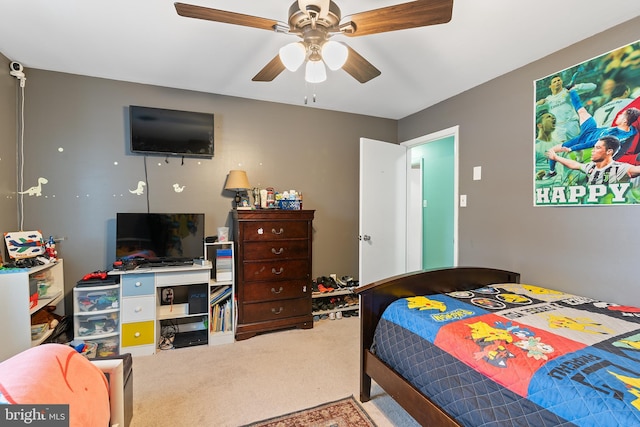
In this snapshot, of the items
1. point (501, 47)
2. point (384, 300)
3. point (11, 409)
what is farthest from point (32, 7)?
point (501, 47)

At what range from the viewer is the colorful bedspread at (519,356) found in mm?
974

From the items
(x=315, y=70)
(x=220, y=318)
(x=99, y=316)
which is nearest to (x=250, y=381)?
(x=220, y=318)

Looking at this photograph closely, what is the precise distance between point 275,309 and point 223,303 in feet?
1.66

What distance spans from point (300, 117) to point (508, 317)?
2.84 m

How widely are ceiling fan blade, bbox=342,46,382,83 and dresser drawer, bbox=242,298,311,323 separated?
2.14 meters

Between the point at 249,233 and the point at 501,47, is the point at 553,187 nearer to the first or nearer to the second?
the point at 501,47

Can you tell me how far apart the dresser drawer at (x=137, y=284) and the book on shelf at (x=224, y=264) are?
0.56 meters

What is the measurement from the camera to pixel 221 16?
1.40 metres

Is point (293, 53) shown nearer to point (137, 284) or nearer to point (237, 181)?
point (237, 181)

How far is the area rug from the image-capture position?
5.40 ft

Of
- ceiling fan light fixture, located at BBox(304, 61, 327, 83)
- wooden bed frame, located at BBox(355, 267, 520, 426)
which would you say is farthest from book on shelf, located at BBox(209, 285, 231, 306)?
ceiling fan light fixture, located at BBox(304, 61, 327, 83)

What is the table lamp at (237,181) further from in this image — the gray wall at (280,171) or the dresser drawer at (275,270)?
the dresser drawer at (275,270)

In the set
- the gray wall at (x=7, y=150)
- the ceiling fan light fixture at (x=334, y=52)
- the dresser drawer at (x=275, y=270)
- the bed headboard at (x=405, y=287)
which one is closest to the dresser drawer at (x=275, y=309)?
the dresser drawer at (x=275, y=270)

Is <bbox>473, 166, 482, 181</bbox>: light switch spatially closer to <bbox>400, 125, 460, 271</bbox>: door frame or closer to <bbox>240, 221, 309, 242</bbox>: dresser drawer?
<bbox>400, 125, 460, 271</bbox>: door frame
